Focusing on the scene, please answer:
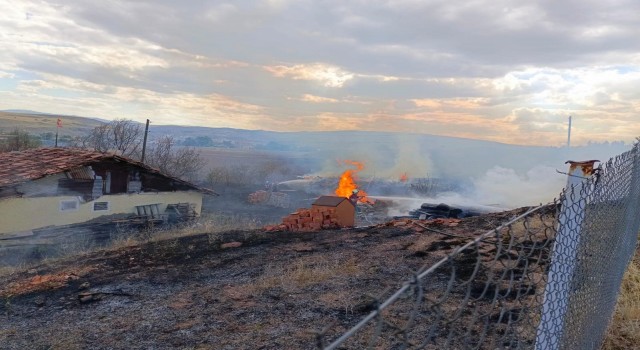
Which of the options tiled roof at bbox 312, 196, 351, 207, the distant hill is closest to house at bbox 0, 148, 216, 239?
tiled roof at bbox 312, 196, 351, 207

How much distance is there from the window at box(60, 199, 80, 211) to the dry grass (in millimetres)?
16290

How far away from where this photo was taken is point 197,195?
20297 mm

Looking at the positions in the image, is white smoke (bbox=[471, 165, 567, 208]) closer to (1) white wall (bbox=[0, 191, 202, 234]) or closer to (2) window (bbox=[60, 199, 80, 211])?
(1) white wall (bbox=[0, 191, 202, 234])

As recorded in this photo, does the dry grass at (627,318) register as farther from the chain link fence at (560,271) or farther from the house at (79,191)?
the house at (79,191)

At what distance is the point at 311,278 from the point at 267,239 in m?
4.10

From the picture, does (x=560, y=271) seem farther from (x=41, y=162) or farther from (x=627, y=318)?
(x=41, y=162)

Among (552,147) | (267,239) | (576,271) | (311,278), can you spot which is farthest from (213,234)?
(552,147)

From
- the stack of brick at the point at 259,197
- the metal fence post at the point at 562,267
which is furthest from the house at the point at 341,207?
the stack of brick at the point at 259,197

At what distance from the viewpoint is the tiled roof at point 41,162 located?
585 inches

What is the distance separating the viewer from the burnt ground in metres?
5.48

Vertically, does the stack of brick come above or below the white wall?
below

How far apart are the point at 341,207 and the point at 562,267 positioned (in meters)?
11.8

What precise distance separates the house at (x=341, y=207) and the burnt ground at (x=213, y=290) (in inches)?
88.1

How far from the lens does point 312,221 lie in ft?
43.6
